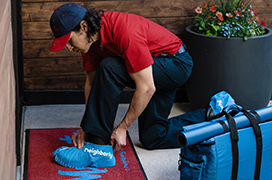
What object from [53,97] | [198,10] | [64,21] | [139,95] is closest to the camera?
[64,21]

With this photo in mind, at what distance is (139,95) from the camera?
168 cm

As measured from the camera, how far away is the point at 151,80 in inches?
65.6

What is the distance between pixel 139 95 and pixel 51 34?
4.03 feet

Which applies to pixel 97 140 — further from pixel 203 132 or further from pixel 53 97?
pixel 53 97

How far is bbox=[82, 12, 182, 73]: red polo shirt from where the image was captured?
160 centimetres

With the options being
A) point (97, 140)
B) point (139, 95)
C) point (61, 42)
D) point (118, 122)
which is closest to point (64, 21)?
point (61, 42)

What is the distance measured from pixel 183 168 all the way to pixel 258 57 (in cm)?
124

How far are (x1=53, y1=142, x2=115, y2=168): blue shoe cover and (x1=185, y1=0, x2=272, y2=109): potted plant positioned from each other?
3.41 ft

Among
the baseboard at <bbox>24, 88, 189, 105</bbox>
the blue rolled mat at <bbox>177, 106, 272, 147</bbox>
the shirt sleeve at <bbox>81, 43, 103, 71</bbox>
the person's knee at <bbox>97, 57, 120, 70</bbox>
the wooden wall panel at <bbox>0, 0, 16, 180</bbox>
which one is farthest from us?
the baseboard at <bbox>24, 88, 189, 105</bbox>

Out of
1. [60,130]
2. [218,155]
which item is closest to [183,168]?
[218,155]

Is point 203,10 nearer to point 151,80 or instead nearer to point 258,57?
point 258,57

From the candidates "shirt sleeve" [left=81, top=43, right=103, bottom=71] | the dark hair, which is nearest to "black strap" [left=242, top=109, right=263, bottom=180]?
the dark hair

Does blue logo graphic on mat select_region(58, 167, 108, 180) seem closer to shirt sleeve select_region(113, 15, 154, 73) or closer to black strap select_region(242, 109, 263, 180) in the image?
shirt sleeve select_region(113, 15, 154, 73)

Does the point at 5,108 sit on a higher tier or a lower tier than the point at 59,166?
higher
